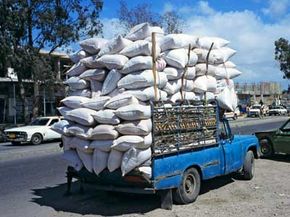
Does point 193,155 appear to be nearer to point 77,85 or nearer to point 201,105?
point 201,105

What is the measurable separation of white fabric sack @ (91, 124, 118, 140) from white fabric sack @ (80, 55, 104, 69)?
1258 mm

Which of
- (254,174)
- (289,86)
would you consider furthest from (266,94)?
(254,174)

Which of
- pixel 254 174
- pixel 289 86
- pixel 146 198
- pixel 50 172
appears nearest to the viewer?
pixel 146 198

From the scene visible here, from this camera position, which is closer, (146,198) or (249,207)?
(249,207)

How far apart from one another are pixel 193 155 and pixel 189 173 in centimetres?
32

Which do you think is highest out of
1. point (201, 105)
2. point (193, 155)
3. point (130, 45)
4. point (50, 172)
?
point (130, 45)

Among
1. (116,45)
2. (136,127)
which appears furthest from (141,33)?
(136,127)

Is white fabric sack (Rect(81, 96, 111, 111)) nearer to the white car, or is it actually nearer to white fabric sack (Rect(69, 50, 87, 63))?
white fabric sack (Rect(69, 50, 87, 63))

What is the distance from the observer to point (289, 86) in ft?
244

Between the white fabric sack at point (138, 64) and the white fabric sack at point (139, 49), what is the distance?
9cm

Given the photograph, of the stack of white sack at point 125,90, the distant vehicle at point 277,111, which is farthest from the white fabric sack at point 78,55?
the distant vehicle at point 277,111

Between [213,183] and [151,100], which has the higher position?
[151,100]

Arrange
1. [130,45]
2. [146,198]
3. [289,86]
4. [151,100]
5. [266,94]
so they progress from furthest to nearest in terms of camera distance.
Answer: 1. [266,94]
2. [289,86]
3. [146,198]
4. [130,45]
5. [151,100]

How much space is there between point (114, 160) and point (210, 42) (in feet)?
10.5
